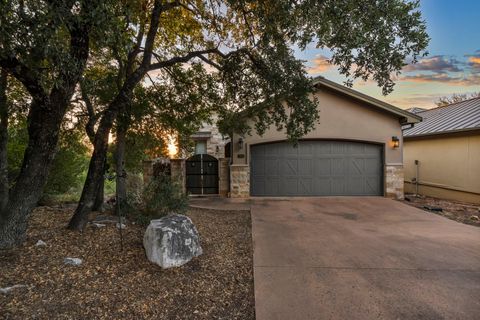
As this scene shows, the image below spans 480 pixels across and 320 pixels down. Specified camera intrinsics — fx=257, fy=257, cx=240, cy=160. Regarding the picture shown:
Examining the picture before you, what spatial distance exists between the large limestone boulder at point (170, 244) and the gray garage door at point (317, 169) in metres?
6.11

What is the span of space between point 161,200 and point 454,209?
30.0 feet

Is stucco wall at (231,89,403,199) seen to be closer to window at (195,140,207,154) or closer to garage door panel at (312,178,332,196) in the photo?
garage door panel at (312,178,332,196)

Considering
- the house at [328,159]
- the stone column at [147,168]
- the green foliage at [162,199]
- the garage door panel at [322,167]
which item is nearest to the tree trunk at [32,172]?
the green foliage at [162,199]

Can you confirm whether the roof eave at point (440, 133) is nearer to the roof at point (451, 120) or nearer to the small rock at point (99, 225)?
the roof at point (451, 120)

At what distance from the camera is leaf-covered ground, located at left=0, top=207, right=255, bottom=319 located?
273 cm

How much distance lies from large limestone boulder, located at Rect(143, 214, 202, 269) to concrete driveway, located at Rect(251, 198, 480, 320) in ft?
3.49

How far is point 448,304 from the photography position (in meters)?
2.96

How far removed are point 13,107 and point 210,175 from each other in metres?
6.34

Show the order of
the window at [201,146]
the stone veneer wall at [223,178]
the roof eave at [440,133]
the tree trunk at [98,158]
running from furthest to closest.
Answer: the window at [201,146] → the stone veneer wall at [223,178] → the roof eave at [440,133] → the tree trunk at [98,158]

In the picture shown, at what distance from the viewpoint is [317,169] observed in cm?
1001

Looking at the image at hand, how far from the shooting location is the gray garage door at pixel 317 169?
32.8 ft

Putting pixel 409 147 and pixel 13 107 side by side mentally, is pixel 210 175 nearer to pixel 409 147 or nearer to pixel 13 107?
pixel 13 107

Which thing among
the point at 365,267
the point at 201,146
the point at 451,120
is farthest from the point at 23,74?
the point at 451,120

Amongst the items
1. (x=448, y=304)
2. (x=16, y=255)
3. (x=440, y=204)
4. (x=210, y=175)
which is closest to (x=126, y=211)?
(x=16, y=255)
